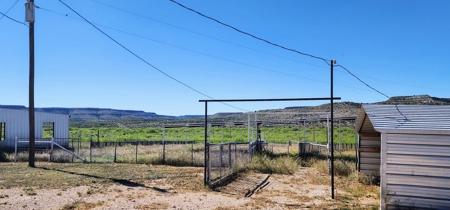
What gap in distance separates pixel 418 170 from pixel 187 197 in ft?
19.3

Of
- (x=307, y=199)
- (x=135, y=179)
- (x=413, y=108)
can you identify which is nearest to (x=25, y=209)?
(x=135, y=179)

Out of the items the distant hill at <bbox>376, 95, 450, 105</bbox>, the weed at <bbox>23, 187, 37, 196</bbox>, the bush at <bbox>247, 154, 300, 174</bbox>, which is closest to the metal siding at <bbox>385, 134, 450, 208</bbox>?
the bush at <bbox>247, 154, 300, 174</bbox>

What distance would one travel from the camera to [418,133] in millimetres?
8102

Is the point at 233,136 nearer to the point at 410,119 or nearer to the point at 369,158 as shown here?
the point at 369,158

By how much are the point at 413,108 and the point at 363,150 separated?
2.93m

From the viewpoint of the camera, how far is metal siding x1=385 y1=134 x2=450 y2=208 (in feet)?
26.4

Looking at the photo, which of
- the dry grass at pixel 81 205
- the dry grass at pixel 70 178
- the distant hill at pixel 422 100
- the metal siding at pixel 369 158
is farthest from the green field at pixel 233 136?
the dry grass at pixel 81 205

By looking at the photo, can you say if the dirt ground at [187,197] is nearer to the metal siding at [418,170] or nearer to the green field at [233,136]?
the metal siding at [418,170]

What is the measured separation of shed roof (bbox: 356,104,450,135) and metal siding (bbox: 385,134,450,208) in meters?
0.20

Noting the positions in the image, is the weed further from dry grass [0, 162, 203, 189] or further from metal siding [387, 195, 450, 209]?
metal siding [387, 195, 450, 209]

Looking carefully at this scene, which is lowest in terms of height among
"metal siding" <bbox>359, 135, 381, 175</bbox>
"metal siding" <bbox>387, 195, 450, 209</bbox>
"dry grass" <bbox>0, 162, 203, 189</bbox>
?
"dry grass" <bbox>0, 162, 203, 189</bbox>

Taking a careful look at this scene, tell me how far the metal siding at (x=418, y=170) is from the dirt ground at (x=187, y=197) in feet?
3.14

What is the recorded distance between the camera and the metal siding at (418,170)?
26.4 ft

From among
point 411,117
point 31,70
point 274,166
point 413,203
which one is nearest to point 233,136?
point 31,70
